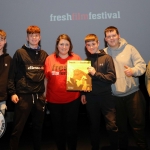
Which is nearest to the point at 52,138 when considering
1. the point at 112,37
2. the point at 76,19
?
the point at 112,37

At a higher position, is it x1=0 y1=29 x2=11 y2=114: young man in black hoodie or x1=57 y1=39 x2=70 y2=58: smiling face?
x1=57 y1=39 x2=70 y2=58: smiling face

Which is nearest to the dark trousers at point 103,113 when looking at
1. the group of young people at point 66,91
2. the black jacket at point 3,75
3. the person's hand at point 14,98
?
the group of young people at point 66,91

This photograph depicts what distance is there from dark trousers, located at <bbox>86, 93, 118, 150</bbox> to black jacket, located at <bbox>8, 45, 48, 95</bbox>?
0.66 meters

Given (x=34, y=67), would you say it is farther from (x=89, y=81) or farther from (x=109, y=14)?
(x=109, y=14)

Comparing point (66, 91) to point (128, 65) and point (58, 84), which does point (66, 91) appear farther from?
point (128, 65)

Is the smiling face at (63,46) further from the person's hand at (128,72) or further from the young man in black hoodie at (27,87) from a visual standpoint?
the person's hand at (128,72)

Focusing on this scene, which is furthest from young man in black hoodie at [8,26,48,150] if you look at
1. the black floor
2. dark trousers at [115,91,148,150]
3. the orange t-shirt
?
dark trousers at [115,91,148,150]

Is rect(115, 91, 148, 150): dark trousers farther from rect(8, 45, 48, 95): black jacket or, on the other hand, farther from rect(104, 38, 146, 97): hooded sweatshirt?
rect(8, 45, 48, 95): black jacket

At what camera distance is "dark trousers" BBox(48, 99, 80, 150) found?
2.11 meters

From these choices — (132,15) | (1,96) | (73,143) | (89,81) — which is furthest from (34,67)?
(132,15)

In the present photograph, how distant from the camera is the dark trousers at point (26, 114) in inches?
80.8

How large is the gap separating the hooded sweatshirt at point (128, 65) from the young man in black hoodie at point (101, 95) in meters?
0.13

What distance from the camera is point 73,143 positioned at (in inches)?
85.5

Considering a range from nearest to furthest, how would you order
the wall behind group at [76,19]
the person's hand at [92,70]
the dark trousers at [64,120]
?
the person's hand at [92,70] → the dark trousers at [64,120] → the wall behind group at [76,19]
